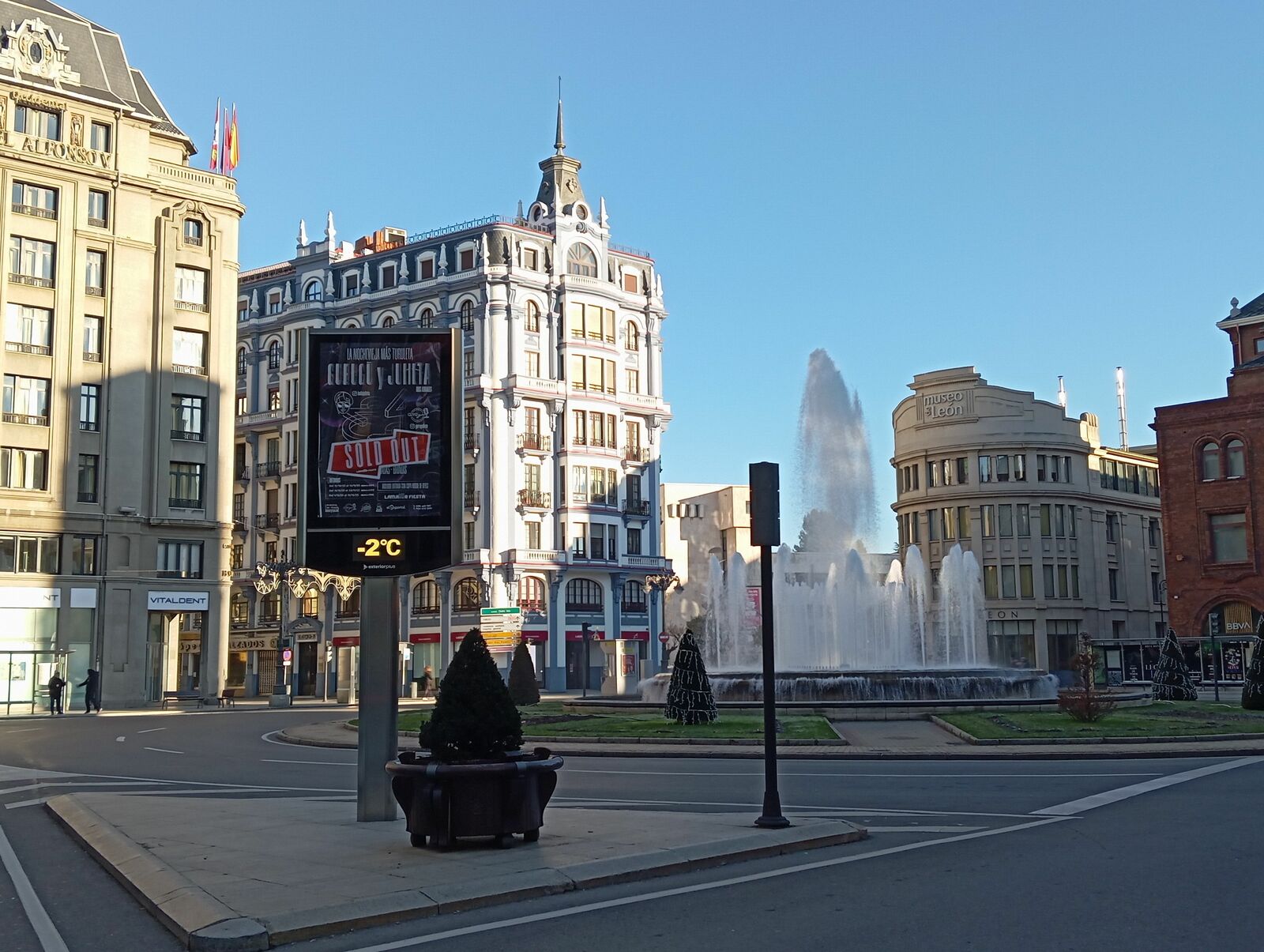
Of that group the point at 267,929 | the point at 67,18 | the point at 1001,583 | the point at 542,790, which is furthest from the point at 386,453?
the point at 1001,583

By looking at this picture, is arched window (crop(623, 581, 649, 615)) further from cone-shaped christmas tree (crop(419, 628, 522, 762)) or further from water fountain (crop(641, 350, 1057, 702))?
cone-shaped christmas tree (crop(419, 628, 522, 762))

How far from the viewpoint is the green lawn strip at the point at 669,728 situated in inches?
1038

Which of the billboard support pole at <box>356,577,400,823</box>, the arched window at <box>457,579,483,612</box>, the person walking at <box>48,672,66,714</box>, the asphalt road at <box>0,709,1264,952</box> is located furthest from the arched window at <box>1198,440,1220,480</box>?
the billboard support pole at <box>356,577,400,823</box>

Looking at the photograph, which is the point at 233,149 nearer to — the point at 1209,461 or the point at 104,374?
the point at 104,374

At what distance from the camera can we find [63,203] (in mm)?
54219

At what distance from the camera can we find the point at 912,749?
23750mm

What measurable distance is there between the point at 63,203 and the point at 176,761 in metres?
36.9

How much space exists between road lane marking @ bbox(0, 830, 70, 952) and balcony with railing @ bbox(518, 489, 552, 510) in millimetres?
62451

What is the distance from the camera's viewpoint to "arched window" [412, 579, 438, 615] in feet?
250

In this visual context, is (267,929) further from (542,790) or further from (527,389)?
(527,389)

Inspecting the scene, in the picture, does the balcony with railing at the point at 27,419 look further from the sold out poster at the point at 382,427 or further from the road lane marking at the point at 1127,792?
the road lane marking at the point at 1127,792

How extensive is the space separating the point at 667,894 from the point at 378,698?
5.17 meters

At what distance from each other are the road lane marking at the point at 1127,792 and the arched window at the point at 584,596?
5805 centimetres

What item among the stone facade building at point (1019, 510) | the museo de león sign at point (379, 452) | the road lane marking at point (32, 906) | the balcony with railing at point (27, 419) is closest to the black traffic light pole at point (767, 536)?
the museo de león sign at point (379, 452)
